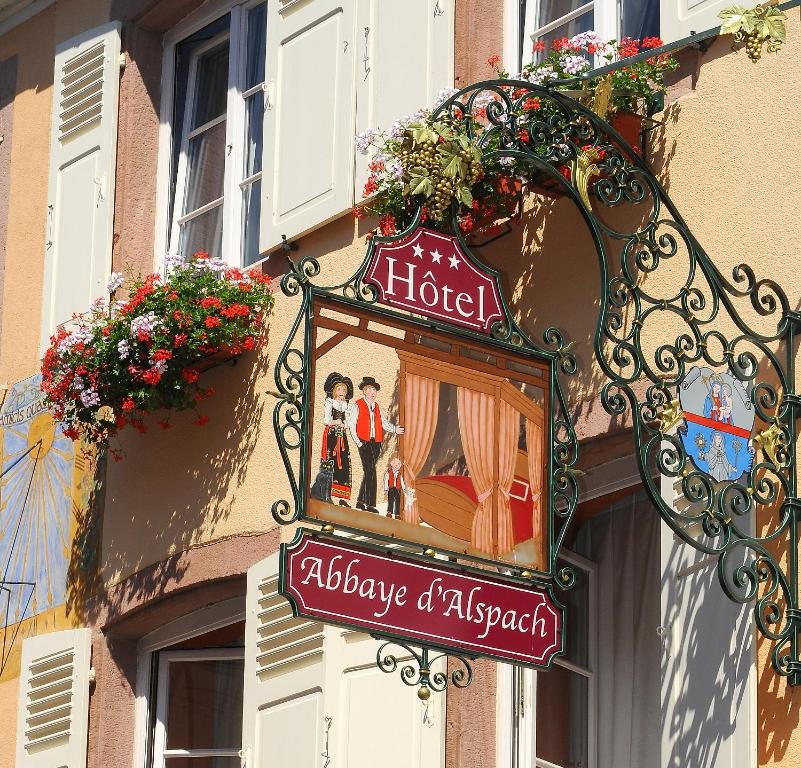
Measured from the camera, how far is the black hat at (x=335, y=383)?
20.1 ft

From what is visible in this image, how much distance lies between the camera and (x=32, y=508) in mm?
9750

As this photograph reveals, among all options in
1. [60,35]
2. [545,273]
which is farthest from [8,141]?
[545,273]

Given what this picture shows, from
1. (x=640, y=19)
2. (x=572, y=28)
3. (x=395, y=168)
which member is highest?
(x=572, y=28)

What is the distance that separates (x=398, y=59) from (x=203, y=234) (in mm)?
1502

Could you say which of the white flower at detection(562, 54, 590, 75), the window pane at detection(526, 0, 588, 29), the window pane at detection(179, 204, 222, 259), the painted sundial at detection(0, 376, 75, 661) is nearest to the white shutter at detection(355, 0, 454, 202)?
the window pane at detection(526, 0, 588, 29)

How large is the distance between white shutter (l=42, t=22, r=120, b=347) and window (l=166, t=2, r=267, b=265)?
0.91 ft

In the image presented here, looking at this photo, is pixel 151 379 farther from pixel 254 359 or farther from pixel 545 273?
pixel 545 273

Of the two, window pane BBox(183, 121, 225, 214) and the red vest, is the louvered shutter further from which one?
window pane BBox(183, 121, 225, 214)

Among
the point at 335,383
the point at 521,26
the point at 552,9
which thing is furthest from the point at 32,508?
the point at 335,383

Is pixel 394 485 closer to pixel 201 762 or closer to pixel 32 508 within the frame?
pixel 201 762

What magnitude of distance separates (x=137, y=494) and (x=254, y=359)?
0.81m

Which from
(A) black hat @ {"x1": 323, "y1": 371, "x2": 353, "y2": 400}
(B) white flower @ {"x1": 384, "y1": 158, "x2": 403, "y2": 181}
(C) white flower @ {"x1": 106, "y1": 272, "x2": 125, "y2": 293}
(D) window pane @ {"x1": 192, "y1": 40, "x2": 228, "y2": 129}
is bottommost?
(A) black hat @ {"x1": 323, "y1": 371, "x2": 353, "y2": 400}

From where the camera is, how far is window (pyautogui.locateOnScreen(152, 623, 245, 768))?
29.2ft

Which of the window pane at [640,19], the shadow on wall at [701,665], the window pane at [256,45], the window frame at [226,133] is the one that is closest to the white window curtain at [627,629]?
the shadow on wall at [701,665]
